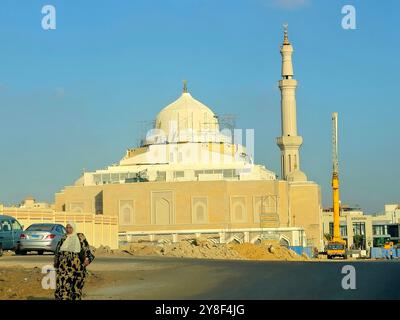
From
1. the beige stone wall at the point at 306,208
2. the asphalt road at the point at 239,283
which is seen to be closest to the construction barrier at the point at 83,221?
the asphalt road at the point at 239,283

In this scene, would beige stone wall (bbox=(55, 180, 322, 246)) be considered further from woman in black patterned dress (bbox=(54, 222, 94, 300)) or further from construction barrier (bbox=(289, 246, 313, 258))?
woman in black patterned dress (bbox=(54, 222, 94, 300))

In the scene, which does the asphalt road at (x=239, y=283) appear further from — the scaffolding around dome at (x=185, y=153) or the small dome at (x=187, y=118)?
the small dome at (x=187, y=118)

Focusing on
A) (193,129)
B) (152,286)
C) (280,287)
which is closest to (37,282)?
(152,286)

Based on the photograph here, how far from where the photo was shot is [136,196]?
81.8 m

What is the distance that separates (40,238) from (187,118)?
6647 cm

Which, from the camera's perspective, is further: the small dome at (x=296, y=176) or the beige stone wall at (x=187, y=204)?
the small dome at (x=296, y=176)

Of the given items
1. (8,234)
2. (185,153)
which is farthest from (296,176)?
(8,234)

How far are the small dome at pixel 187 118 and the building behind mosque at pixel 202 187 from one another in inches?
3.9

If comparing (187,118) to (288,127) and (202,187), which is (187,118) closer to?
(288,127)

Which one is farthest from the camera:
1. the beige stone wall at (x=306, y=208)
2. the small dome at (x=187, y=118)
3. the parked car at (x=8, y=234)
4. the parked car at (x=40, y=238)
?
the small dome at (x=187, y=118)

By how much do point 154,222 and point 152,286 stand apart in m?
64.2

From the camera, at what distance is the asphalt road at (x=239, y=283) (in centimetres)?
1502

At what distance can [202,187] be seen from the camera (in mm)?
81125
